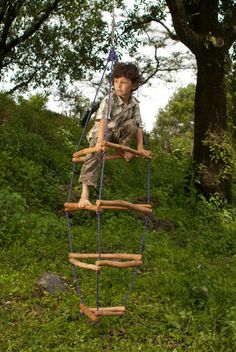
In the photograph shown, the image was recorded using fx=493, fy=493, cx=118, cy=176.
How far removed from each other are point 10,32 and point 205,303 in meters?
15.8

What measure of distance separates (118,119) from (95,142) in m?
0.36

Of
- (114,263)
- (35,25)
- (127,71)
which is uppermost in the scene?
(35,25)

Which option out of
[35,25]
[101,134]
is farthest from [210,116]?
[35,25]

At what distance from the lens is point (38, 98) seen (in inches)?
832

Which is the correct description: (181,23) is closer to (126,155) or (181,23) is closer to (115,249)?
(115,249)

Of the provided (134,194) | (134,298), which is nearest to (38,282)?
(134,298)

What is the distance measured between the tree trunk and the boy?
5.87 m

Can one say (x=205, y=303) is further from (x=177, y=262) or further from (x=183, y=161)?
(x=183, y=161)

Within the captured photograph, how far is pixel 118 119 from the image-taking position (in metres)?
5.38

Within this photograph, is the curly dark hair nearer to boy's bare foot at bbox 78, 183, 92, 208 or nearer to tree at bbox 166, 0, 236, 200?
boy's bare foot at bbox 78, 183, 92, 208

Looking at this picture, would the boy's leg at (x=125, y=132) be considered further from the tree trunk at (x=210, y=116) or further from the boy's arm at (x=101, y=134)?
the tree trunk at (x=210, y=116)

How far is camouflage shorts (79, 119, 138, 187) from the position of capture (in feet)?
17.4

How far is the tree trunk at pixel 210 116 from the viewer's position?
11.1m

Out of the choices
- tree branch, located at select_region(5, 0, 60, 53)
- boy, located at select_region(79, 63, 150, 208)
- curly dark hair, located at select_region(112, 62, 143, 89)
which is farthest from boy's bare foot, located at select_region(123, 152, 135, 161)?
tree branch, located at select_region(5, 0, 60, 53)
